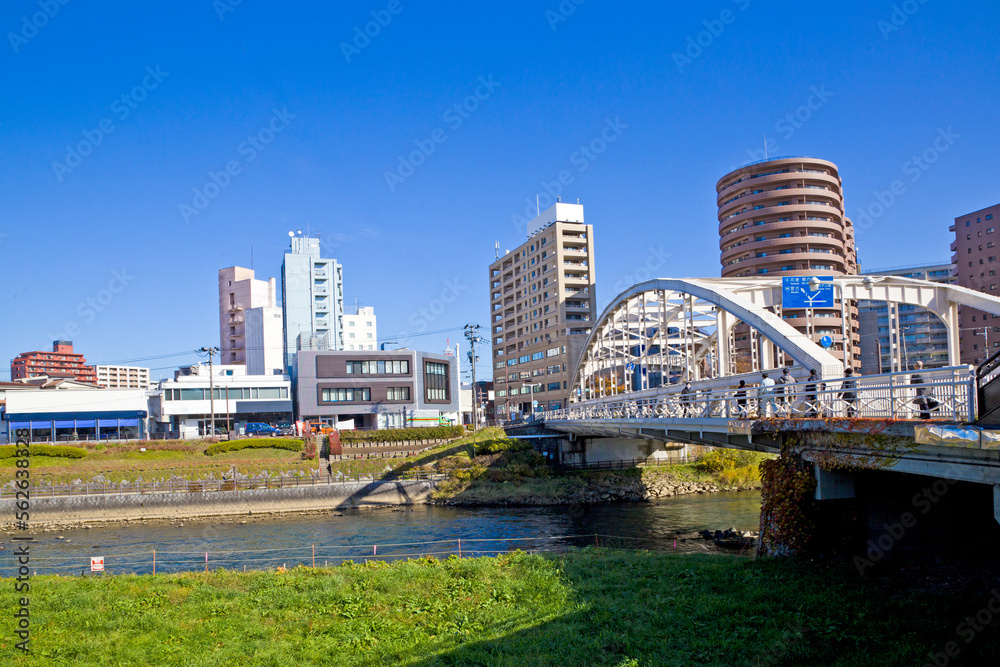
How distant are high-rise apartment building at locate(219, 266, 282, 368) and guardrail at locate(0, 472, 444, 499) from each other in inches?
2326

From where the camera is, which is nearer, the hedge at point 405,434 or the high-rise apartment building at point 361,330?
the hedge at point 405,434

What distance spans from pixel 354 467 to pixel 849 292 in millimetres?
33779

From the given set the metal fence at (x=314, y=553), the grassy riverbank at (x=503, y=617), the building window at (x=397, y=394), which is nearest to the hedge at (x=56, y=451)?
the metal fence at (x=314, y=553)

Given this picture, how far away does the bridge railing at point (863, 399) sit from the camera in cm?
1348

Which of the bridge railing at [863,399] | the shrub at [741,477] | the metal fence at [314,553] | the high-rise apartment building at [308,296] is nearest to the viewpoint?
the bridge railing at [863,399]

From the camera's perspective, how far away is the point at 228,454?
53875mm

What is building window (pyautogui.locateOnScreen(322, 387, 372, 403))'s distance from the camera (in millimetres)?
71375

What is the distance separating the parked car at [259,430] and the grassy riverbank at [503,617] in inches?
1812

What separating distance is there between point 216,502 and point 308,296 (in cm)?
6198

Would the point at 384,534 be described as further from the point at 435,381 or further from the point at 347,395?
the point at 435,381

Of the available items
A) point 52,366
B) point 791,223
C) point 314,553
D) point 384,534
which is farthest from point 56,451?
point 52,366

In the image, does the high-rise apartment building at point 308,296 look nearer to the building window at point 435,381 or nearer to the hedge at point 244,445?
the building window at point 435,381

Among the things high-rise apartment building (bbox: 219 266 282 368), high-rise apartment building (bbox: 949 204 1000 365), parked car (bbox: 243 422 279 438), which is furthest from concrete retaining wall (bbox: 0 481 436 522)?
high-rise apartment building (bbox: 949 204 1000 365)

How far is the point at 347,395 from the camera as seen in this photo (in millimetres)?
72000
